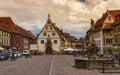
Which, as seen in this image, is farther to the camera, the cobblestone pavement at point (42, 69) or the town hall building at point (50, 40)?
the town hall building at point (50, 40)

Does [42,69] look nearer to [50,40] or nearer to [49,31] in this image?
[49,31]

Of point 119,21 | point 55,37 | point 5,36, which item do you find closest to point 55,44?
point 55,37

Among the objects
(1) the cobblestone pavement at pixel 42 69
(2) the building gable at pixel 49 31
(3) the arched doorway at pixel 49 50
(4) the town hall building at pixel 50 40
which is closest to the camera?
(1) the cobblestone pavement at pixel 42 69

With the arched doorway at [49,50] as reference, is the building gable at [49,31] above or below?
above

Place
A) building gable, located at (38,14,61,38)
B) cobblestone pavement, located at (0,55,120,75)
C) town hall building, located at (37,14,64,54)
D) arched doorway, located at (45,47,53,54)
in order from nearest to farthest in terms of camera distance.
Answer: cobblestone pavement, located at (0,55,120,75) → building gable, located at (38,14,61,38) → town hall building, located at (37,14,64,54) → arched doorway, located at (45,47,53,54)

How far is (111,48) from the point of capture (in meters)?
82.5

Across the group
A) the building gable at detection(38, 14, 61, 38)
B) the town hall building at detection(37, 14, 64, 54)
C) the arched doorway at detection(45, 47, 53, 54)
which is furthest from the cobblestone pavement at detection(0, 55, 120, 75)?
the arched doorway at detection(45, 47, 53, 54)

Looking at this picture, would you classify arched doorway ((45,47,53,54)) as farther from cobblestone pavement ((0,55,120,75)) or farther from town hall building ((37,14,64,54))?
cobblestone pavement ((0,55,120,75))

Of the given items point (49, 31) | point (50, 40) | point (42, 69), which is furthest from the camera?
point (50, 40)

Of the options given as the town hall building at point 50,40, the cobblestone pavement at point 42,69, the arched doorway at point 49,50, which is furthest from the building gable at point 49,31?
the cobblestone pavement at point 42,69

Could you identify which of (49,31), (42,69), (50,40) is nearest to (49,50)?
(50,40)

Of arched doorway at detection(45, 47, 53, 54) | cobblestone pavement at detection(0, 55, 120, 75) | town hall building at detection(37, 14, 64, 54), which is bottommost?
cobblestone pavement at detection(0, 55, 120, 75)

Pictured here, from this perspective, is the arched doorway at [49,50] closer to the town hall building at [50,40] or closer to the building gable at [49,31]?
the town hall building at [50,40]

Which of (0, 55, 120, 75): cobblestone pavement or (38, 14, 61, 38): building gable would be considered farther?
(38, 14, 61, 38): building gable
